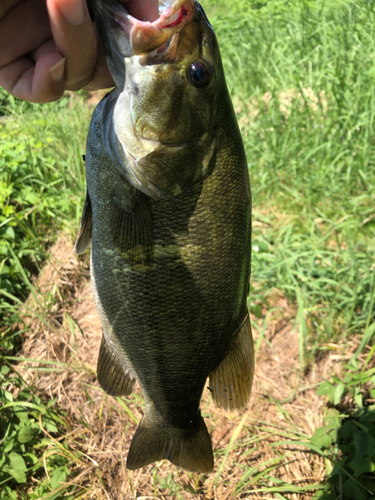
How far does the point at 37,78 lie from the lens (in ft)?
3.78

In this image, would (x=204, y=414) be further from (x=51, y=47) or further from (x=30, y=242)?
(x=51, y=47)

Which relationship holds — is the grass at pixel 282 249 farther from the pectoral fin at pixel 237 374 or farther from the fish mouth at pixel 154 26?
the fish mouth at pixel 154 26

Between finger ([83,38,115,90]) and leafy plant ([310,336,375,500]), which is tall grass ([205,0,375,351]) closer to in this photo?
leafy plant ([310,336,375,500])

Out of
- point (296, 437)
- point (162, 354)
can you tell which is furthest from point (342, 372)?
point (162, 354)

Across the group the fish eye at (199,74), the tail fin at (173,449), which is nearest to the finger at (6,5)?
the fish eye at (199,74)

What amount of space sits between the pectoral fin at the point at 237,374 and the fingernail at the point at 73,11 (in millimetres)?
1111

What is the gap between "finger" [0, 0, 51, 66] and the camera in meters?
1.20

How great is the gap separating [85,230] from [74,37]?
65 centimetres

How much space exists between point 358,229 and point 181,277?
2.33 meters

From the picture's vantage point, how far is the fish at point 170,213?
1.06m

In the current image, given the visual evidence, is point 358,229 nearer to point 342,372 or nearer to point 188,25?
point 342,372

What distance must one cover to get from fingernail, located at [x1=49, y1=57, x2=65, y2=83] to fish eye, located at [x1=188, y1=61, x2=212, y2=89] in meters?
0.39

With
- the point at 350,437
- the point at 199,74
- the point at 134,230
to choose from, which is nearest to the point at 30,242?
the point at 134,230

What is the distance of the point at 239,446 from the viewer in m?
2.29
